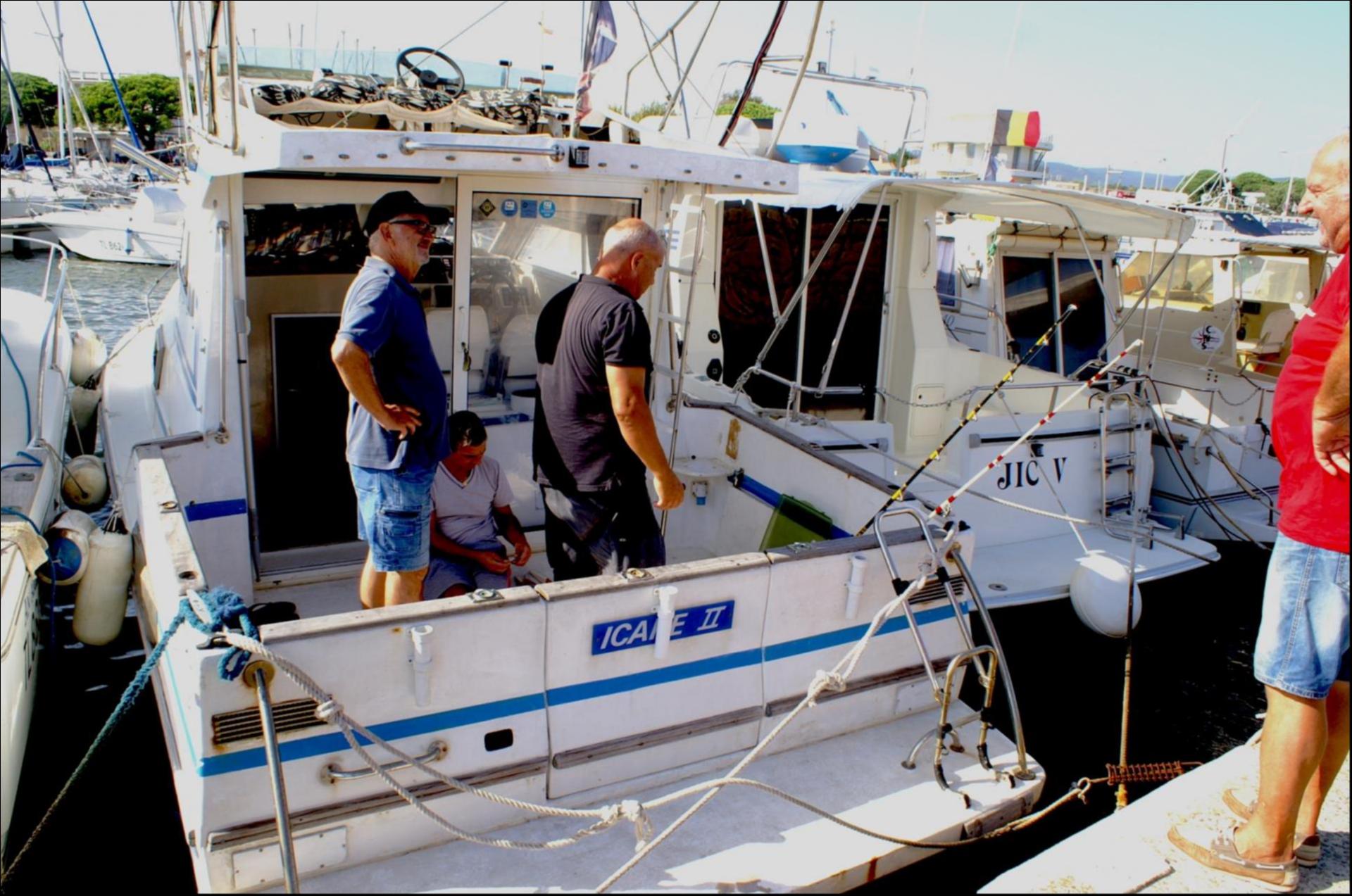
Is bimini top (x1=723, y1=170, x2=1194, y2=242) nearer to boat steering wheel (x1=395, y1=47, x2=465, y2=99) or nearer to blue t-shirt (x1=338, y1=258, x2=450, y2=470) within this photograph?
boat steering wheel (x1=395, y1=47, x2=465, y2=99)

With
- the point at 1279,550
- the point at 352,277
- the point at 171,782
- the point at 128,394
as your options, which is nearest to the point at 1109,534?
the point at 1279,550

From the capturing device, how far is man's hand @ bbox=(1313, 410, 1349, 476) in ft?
7.67

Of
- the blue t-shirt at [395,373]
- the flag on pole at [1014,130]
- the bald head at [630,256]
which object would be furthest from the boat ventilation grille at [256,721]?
the flag on pole at [1014,130]

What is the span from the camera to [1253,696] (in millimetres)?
6520

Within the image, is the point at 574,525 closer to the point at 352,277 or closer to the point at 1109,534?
the point at 352,277

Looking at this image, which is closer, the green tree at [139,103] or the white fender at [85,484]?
the white fender at [85,484]

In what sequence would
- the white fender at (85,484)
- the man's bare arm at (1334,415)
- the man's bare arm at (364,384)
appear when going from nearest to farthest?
1. the man's bare arm at (1334,415)
2. the man's bare arm at (364,384)
3. the white fender at (85,484)

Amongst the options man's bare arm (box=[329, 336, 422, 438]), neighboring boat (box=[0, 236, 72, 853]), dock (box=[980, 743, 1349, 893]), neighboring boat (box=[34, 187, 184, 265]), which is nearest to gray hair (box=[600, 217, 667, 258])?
man's bare arm (box=[329, 336, 422, 438])

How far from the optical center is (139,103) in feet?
169

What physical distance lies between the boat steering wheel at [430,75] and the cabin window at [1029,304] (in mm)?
5925

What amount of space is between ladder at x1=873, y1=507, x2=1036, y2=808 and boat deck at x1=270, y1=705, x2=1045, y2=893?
0.18 feet

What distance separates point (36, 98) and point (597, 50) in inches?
2019

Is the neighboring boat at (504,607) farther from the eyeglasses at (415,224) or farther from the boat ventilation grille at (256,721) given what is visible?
the eyeglasses at (415,224)

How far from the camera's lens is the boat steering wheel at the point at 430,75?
15.7 ft
